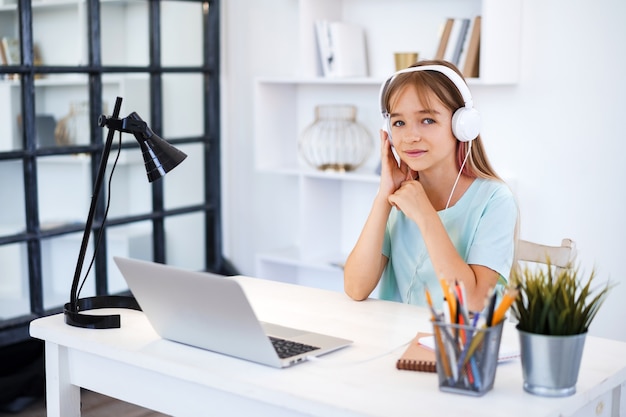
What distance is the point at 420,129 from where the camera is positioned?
7.07ft

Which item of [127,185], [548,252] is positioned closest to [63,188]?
[127,185]

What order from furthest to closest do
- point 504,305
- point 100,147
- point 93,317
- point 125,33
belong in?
point 125,33 → point 100,147 → point 93,317 → point 504,305

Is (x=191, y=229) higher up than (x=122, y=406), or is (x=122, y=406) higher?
(x=191, y=229)

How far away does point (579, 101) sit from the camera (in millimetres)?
3312

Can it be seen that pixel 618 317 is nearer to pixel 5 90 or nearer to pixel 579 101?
pixel 579 101

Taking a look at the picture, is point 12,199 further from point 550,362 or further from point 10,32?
point 550,362

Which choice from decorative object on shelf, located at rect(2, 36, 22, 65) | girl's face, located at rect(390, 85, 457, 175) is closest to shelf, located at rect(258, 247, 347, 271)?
decorative object on shelf, located at rect(2, 36, 22, 65)

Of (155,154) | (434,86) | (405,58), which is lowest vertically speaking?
(155,154)

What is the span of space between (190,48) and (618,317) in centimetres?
223

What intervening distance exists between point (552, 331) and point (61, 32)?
105 inches

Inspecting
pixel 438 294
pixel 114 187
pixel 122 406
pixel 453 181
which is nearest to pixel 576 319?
pixel 438 294

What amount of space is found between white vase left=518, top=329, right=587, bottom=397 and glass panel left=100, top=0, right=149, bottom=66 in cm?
274

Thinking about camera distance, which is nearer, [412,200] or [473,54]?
[412,200]

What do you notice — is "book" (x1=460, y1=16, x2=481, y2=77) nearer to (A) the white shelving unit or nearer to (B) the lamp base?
(A) the white shelving unit
